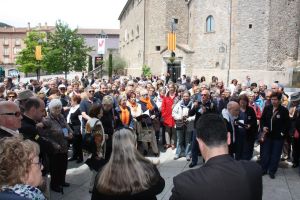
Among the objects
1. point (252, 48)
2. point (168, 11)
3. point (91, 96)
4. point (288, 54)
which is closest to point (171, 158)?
point (91, 96)

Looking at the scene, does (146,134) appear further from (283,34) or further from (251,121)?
(283,34)

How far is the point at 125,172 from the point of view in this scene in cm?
333

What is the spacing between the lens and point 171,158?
372 inches

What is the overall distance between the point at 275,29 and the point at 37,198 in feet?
101

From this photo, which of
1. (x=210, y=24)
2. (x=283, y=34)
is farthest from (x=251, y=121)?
(x=210, y=24)

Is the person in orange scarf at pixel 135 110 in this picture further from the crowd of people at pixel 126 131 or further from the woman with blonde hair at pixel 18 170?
the woman with blonde hair at pixel 18 170

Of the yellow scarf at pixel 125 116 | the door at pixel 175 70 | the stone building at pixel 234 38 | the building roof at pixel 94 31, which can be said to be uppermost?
A: the building roof at pixel 94 31

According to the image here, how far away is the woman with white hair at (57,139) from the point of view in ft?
20.3

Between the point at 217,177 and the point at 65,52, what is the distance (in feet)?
114

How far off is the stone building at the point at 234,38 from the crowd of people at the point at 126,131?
18.2 m

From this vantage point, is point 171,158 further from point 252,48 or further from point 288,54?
point 288,54

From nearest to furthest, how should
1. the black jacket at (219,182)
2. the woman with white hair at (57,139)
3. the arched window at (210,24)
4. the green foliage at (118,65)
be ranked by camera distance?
the black jacket at (219,182), the woman with white hair at (57,139), the arched window at (210,24), the green foliage at (118,65)

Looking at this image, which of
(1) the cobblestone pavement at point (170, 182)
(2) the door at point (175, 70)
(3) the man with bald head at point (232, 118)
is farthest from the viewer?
(2) the door at point (175, 70)

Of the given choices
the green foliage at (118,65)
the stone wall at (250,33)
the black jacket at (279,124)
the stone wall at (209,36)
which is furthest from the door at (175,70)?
the black jacket at (279,124)
